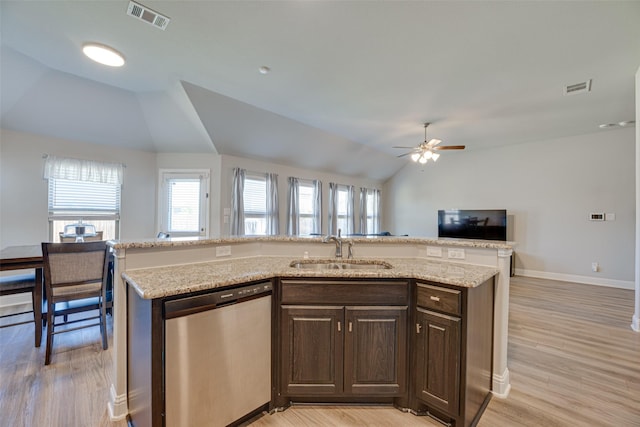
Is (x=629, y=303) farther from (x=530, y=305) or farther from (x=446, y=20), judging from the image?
(x=446, y=20)

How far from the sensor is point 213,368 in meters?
→ 1.58

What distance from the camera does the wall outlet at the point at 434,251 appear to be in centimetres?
241

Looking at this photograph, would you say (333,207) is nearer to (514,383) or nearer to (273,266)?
(273,266)

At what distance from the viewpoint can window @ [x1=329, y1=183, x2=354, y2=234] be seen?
23.8ft

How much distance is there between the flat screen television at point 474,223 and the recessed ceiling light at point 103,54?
265 inches

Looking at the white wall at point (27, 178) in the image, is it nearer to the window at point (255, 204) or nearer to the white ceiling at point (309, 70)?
the white ceiling at point (309, 70)

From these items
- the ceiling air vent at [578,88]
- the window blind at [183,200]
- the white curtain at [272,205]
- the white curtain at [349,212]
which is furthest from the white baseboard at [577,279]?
the window blind at [183,200]

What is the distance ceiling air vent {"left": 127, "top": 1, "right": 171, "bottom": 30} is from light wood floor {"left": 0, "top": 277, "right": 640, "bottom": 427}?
2.98m

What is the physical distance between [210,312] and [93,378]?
162cm

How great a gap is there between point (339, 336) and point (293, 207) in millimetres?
4528

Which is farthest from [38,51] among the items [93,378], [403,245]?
[403,245]

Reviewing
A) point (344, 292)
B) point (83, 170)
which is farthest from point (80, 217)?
point (344, 292)

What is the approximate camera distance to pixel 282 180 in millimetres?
6152

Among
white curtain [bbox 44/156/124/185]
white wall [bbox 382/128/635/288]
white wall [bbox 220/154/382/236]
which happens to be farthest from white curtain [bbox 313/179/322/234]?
white curtain [bbox 44/156/124/185]
